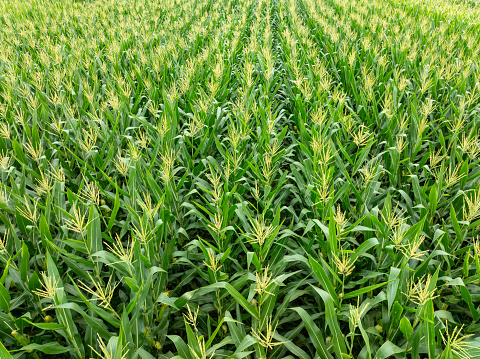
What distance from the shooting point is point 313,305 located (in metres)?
1.53

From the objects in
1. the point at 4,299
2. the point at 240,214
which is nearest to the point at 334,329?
the point at 240,214

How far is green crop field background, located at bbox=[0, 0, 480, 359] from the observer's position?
3.93ft

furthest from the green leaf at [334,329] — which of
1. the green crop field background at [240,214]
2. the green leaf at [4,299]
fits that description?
the green leaf at [4,299]

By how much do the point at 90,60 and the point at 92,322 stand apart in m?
3.48

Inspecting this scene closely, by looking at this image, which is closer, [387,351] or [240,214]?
[387,351]

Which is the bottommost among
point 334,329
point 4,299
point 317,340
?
point 317,340

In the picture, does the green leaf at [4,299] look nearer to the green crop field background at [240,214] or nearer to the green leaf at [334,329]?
Answer: the green crop field background at [240,214]

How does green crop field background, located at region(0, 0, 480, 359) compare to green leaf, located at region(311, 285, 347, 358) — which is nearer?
green leaf, located at region(311, 285, 347, 358)

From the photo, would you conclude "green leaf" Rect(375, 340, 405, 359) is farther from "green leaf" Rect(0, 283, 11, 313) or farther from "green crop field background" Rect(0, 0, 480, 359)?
"green leaf" Rect(0, 283, 11, 313)

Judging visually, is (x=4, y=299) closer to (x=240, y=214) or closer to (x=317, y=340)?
(x=240, y=214)

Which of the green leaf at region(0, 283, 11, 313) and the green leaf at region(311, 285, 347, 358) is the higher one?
the green leaf at region(0, 283, 11, 313)

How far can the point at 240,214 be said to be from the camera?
159 cm

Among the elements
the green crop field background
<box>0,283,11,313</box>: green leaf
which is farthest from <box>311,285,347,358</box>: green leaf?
<box>0,283,11,313</box>: green leaf

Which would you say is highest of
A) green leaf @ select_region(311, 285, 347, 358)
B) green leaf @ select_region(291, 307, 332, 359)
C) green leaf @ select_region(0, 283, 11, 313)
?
green leaf @ select_region(0, 283, 11, 313)
